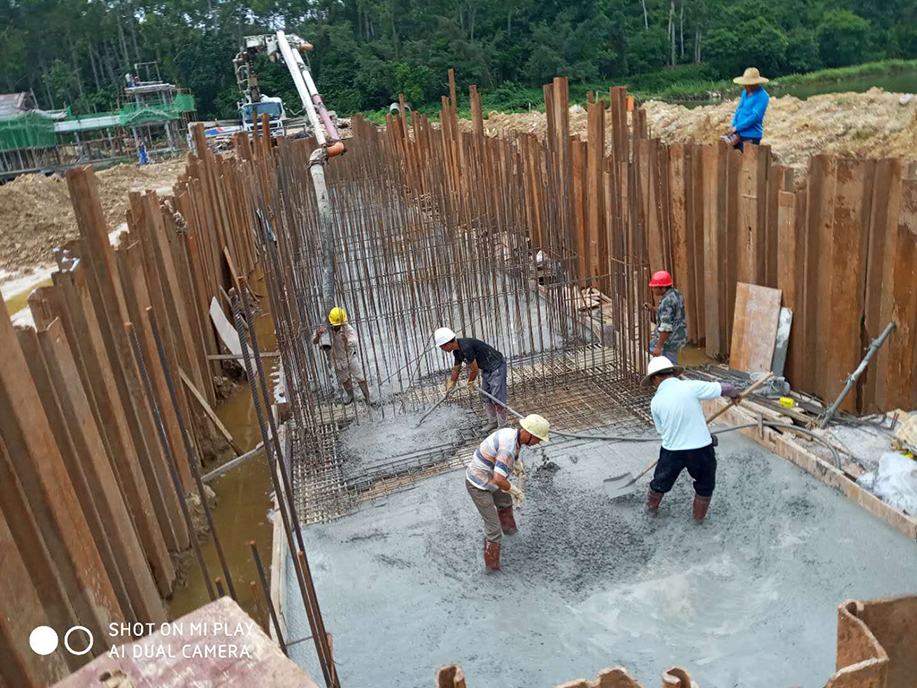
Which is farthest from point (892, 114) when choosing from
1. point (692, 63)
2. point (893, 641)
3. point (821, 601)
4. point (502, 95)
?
point (692, 63)

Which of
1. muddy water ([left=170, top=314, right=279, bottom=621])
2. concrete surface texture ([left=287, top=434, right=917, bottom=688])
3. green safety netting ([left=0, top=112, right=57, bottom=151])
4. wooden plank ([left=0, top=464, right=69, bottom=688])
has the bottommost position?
muddy water ([left=170, top=314, right=279, bottom=621])

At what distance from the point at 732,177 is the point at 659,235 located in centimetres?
124

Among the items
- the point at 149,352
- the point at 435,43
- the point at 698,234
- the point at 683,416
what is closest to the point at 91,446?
the point at 149,352

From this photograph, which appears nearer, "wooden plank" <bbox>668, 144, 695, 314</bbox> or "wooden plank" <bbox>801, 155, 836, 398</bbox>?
"wooden plank" <bbox>801, 155, 836, 398</bbox>

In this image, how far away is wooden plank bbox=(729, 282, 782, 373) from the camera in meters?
6.44

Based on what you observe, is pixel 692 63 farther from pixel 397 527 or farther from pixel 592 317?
pixel 397 527

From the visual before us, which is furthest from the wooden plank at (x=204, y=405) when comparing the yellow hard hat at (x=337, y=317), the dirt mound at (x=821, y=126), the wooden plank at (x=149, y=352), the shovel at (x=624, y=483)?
the dirt mound at (x=821, y=126)

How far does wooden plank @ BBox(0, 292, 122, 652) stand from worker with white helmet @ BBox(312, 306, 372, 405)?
3.72 metres

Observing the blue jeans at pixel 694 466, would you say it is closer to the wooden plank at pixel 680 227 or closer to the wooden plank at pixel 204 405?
the wooden plank at pixel 680 227

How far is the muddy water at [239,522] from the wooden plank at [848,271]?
488 cm

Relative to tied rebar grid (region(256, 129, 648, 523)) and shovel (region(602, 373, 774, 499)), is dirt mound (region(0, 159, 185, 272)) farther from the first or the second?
shovel (region(602, 373, 774, 499))

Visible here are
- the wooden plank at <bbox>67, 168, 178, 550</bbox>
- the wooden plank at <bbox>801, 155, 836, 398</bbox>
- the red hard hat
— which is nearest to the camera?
the wooden plank at <bbox>67, 168, 178, 550</bbox>

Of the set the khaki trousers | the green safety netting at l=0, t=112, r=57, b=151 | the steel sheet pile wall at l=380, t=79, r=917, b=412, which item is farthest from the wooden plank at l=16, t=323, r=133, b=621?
the green safety netting at l=0, t=112, r=57, b=151

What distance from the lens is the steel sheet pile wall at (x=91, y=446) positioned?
282 centimetres
